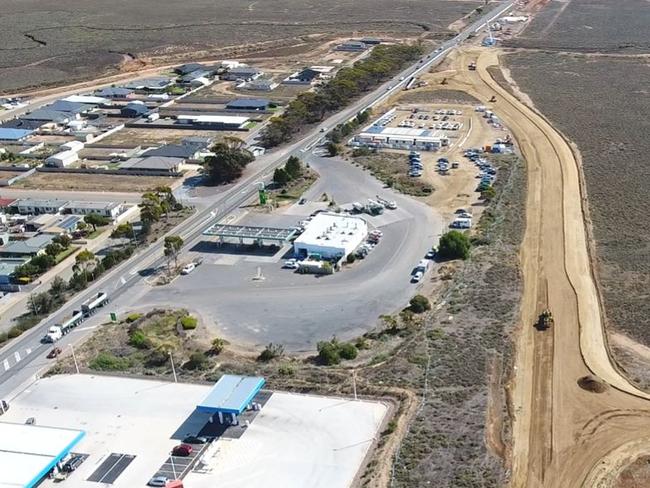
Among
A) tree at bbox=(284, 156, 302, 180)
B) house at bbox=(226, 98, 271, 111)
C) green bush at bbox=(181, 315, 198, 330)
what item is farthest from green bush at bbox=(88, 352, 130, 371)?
house at bbox=(226, 98, 271, 111)

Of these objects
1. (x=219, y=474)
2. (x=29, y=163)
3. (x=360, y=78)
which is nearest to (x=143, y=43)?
(x=360, y=78)

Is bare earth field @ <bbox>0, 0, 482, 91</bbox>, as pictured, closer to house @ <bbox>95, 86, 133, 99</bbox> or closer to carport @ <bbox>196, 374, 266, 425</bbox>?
house @ <bbox>95, 86, 133, 99</bbox>

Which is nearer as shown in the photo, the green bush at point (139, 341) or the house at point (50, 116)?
the green bush at point (139, 341)

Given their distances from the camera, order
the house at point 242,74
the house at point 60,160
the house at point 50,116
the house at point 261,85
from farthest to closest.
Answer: the house at point 242,74 < the house at point 261,85 < the house at point 50,116 < the house at point 60,160

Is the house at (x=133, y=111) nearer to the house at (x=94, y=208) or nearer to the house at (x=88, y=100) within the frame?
the house at (x=88, y=100)

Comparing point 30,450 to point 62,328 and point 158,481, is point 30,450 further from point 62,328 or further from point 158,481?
point 62,328

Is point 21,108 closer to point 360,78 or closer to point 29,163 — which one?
point 29,163

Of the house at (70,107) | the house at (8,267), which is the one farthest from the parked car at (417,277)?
the house at (70,107)
